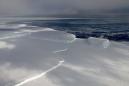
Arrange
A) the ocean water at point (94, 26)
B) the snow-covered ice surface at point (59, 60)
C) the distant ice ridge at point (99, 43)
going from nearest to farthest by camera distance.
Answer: the snow-covered ice surface at point (59, 60), the distant ice ridge at point (99, 43), the ocean water at point (94, 26)

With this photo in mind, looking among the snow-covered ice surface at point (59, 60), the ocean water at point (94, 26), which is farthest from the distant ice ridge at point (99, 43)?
the ocean water at point (94, 26)

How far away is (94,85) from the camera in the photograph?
159cm

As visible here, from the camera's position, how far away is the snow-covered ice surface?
5.34ft

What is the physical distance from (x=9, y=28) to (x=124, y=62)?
127cm

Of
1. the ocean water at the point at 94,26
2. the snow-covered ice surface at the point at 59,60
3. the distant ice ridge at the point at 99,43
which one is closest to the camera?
the snow-covered ice surface at the point at 59,60

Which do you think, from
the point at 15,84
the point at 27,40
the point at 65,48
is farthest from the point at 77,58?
the point at 15,84

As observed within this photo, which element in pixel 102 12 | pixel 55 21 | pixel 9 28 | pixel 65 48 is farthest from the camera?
pixel 102 12

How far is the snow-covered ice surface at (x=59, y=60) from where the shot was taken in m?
1.63

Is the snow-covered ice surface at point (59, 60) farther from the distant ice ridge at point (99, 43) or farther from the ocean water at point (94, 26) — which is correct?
the ocean water at point (94, 26)

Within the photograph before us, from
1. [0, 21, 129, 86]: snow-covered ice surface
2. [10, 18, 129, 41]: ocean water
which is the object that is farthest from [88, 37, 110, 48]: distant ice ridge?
[10, 18, 129, 41]: ocean water

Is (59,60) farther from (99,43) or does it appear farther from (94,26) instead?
(94,26)

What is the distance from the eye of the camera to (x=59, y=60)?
1888 millimetres

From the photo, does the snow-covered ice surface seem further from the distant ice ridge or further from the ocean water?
the ocean water

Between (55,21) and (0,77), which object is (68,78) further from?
(55,21)
